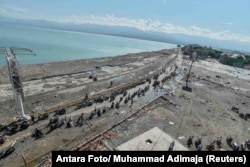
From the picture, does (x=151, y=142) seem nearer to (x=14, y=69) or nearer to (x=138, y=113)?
(x=138, y=113)

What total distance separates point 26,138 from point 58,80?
85.5 ft

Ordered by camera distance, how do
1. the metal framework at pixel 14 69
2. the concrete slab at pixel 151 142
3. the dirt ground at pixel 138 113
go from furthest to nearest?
1. the metal framework at pixel 14 69
2. the dirt ground at pixel 138 113
3. the concrete slab at pixel 151 142

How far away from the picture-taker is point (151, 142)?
2328cm

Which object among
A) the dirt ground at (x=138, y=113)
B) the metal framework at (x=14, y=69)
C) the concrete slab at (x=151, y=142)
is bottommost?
the dirt ground at (x=138, y=113)

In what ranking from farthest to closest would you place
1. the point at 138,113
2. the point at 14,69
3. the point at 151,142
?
1. the point at 138,113
2. the point at 14,69
3. the point at 151,142

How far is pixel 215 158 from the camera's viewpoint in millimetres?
15695

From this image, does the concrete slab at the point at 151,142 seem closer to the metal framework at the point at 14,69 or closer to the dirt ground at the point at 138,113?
the dirt ground at the point at 138,113

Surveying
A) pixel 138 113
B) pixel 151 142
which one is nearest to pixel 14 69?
pixel 138 113

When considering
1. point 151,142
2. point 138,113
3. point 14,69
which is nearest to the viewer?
point 151,142

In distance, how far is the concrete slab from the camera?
22.0 meters

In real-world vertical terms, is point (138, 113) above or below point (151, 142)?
below

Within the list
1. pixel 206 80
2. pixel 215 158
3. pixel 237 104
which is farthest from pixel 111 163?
pixel 206 80

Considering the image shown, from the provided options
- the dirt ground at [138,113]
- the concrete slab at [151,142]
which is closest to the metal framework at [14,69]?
the dirt ground at [138,113]

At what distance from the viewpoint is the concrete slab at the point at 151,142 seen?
22.0 metres
